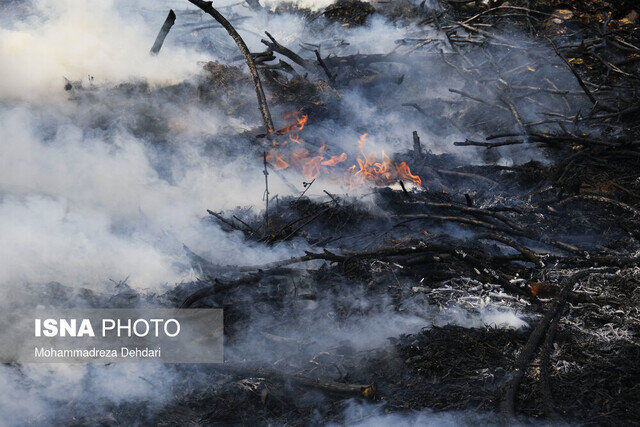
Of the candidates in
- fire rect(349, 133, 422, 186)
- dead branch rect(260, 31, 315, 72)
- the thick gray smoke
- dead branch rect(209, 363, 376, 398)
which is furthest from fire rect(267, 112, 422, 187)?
dead branch rect(209, 363, 376, 398)

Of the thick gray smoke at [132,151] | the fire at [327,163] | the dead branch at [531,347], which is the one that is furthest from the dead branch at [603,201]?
the thick gray smoke at [132,151]

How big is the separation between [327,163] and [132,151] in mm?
2505

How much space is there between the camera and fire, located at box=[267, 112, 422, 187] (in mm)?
5871

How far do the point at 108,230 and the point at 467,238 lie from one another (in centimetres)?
368

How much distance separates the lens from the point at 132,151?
19.0ft

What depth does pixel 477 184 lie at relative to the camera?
227 inches

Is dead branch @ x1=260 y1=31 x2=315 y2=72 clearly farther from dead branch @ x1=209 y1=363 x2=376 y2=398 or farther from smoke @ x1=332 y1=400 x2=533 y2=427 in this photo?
smoke @ x1=332 y1=400 x2=533 y2=427

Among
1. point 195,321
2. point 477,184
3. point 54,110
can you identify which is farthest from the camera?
point 54,110

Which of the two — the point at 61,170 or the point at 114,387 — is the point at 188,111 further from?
the point at 114,387

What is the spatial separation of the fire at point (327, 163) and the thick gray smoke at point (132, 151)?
294 millimetres

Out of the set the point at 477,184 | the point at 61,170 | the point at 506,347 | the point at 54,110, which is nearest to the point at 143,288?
the point at 61,170

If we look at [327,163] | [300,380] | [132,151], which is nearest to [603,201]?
[327,163]

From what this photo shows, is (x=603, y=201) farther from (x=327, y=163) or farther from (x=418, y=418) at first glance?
(x=418, y=418)

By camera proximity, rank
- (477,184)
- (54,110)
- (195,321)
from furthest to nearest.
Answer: (54,110), (477,184), (195,321)
